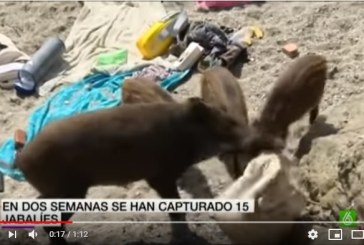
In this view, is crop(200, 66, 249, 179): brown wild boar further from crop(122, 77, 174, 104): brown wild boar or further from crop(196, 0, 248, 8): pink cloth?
crop(196, 0, 248, 8): pink cloth

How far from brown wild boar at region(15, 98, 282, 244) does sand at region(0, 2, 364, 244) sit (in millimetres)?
217

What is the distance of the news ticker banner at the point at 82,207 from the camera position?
13.3 ft

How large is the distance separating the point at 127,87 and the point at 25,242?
1.06 metres

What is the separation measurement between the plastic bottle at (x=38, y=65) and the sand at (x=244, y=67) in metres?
0.10

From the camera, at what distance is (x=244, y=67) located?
17.9 feet

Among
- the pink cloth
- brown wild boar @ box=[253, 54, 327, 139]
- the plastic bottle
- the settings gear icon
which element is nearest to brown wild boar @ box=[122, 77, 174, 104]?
brown wild boar @ box=[253, 54, 327, 139]

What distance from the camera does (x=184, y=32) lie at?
5.74 meters

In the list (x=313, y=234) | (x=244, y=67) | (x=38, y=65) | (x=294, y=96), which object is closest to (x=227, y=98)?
(x=294, y=96)

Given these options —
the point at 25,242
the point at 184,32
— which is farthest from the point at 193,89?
the point at 25,242

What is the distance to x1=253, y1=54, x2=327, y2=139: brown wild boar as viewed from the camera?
14.4ft

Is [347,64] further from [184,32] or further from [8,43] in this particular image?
[8,43]

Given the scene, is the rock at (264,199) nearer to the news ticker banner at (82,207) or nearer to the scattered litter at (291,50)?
the news ticker banner at (82,207)

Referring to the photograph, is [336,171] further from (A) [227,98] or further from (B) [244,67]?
(B) [244,67]
